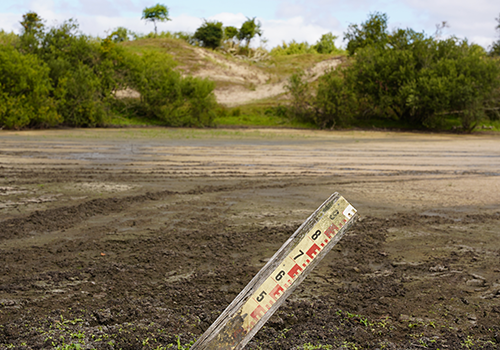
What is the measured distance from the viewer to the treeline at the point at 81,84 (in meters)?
24.0

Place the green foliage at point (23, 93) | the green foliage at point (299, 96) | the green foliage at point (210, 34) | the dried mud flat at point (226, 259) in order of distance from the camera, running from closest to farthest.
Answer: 1. the dried mud flat at point (226, 259)
2. the green foliage at point (23, 93)
3. the green foliage at point (299, 96)
4. the green foliage at point (210, 34)

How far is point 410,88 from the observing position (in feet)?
93.9

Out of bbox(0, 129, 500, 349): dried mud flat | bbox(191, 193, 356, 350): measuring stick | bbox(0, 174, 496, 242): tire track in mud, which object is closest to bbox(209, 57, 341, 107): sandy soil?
bbox(0, 129, 500, 349): dried mud flat

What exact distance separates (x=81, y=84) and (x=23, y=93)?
147 inches

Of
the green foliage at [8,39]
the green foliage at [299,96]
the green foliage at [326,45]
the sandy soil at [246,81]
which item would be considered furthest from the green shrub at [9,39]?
the green foliage at [326,45]

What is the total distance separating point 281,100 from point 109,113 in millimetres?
14167

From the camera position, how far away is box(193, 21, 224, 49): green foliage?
54.2 meters

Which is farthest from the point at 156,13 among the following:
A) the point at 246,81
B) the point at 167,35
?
the point at 246,81

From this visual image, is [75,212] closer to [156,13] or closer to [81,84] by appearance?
[81,84]

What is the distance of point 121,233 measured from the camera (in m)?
5.57

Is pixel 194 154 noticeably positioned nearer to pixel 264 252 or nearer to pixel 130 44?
pixel 264 252

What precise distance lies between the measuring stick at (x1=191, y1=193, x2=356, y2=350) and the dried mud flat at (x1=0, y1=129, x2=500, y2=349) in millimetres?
1411

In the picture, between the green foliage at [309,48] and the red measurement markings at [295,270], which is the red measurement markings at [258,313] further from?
the green foliage at [309,48]

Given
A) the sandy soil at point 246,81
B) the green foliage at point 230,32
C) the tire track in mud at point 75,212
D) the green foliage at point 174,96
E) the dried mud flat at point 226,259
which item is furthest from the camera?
the green foliage at point 230,32
